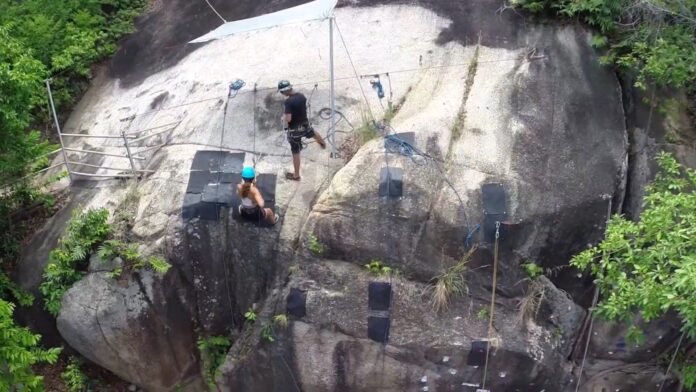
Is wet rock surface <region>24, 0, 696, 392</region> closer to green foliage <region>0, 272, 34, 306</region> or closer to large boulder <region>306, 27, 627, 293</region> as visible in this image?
large boulder <region>306, 27, 627, 293</region>

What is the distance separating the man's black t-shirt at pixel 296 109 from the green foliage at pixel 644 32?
3773 millimetres

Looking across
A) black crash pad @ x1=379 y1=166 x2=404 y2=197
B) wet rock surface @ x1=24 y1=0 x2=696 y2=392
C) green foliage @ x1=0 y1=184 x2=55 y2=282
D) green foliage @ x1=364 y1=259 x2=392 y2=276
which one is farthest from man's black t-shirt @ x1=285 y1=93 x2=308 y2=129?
green foliage @ x1=0 y1=184 x2=55 y2=282

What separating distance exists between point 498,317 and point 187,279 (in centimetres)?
403

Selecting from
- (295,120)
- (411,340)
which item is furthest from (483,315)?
(295,120)

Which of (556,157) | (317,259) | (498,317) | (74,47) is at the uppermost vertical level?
(74,47)

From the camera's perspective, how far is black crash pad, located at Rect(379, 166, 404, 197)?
7949 millimetres

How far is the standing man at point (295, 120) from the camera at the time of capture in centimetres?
814

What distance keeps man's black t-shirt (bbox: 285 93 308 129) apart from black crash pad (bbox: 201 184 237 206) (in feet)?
3.85

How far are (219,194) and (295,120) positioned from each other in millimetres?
1365

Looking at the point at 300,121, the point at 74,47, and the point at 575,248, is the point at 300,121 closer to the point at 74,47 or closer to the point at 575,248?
the point at 575,248

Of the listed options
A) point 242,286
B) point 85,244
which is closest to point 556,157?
point 242,286

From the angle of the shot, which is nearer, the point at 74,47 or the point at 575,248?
the point at 575,248

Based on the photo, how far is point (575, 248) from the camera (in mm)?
8070

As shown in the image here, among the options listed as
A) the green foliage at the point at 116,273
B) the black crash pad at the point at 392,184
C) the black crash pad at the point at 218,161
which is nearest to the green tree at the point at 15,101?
the green foliage at the point at 116,273
